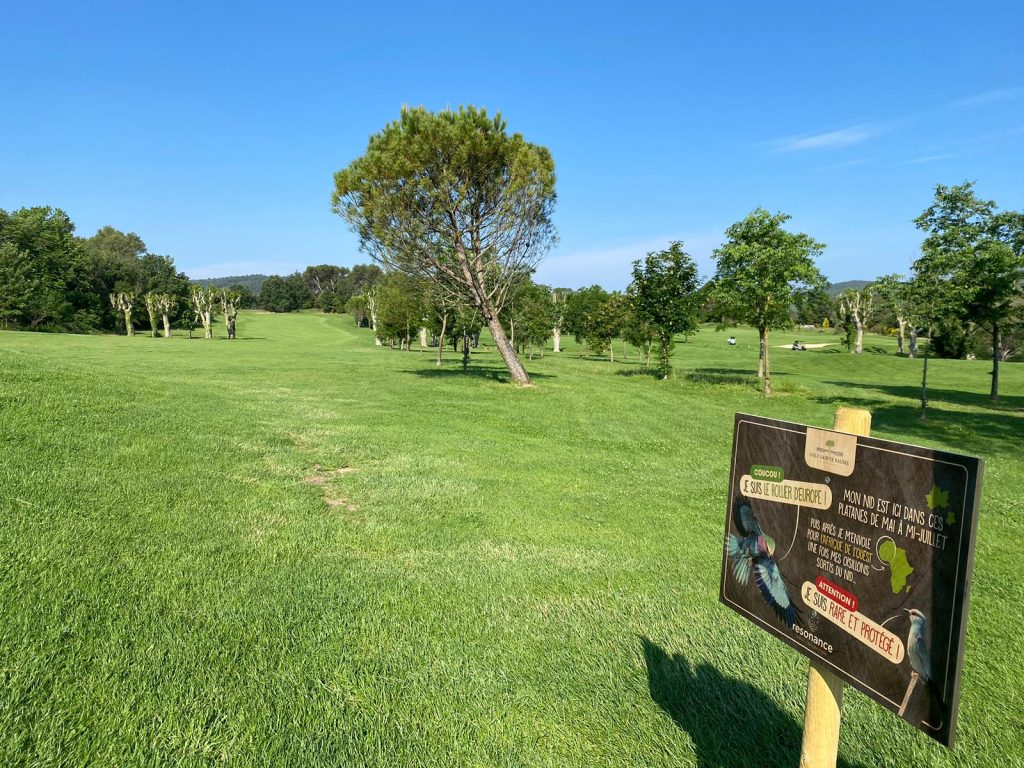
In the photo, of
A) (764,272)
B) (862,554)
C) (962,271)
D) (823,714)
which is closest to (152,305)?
(764,272)

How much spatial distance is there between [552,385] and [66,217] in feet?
265

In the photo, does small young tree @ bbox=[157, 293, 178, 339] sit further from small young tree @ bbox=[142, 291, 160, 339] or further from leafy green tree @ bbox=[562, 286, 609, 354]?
leafy green tree @ bbox=[562, 286, 609, 354]

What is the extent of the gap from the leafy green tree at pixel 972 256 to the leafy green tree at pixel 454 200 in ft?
46.3

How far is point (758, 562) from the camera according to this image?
266 centimetres

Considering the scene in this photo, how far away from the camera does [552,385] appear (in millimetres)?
22969

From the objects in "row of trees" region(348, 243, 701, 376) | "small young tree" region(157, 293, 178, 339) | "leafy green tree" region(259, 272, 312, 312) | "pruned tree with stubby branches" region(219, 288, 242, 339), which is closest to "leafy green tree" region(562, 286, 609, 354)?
"row of trees" region(348, 243, 701, 376)

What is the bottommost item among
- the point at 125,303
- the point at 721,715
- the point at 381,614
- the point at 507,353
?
the point at 721,715

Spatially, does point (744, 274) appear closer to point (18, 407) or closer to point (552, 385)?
point (552, 385)

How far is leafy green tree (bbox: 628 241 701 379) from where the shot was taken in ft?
97.3

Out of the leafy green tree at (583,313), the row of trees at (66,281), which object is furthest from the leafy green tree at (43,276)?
the leafy green tree at (583,313)

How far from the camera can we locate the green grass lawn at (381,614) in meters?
3.16

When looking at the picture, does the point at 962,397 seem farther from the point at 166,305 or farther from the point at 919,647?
the point at 166,305

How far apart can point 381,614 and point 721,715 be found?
101 inches

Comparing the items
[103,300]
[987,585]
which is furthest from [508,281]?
[103,300]
